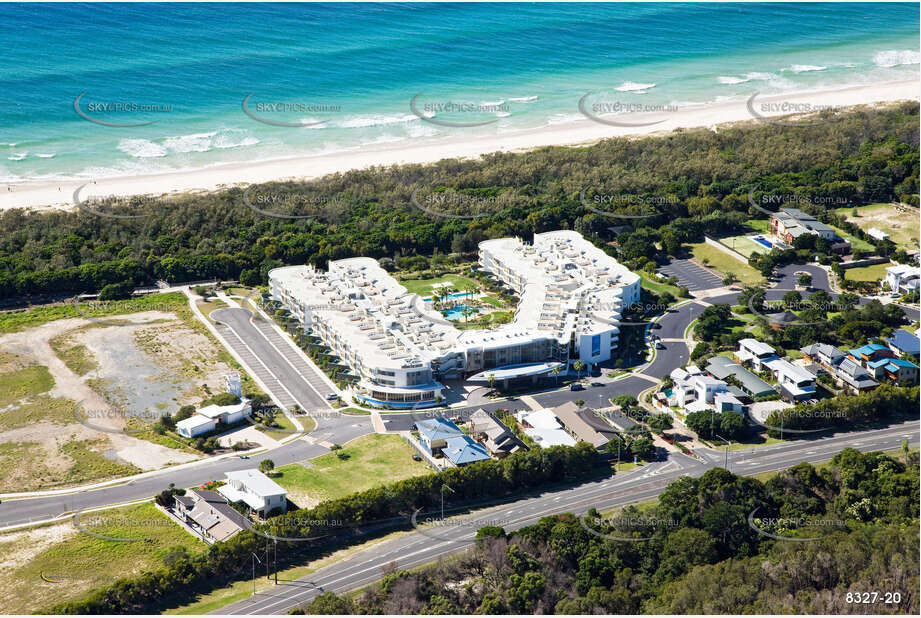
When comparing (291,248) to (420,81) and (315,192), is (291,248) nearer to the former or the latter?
(315,192)

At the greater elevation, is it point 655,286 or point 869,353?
point 655,286

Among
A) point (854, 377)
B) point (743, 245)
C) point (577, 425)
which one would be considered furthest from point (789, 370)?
point (743, 245)

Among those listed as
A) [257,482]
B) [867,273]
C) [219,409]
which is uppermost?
[867,273]

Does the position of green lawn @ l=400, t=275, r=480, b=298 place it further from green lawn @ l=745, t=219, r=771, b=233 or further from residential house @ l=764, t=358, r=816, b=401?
green lawn @ l=745, t=219, r=771, b=233

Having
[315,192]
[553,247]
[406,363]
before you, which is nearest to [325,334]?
[406,363]

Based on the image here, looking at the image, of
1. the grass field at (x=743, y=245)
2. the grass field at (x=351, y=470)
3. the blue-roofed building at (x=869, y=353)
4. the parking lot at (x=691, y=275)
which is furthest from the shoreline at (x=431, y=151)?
the blue-roofed building at (x=869, y=353)

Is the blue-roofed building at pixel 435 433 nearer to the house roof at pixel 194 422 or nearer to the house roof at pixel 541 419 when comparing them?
the house roof at pixel 541 419

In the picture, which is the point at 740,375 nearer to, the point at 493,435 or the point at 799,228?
the point at 493,435
